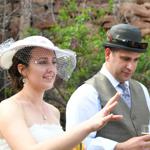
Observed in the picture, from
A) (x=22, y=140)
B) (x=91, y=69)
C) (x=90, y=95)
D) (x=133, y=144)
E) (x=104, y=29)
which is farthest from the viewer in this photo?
(x=104, y=29)

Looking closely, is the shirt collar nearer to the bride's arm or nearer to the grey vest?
the grey vest

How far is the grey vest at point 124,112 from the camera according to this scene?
3.20m

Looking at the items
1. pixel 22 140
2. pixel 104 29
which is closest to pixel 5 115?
pixel 22 140

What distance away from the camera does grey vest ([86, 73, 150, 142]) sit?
320cm

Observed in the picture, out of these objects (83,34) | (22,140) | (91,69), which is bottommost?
(91,69)

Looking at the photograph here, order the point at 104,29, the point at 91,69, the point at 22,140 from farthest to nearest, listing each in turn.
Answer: the point at 104,29
the point at 91,69
the point at 22,140

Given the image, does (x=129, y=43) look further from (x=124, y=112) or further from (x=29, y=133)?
(x=29, y=133)

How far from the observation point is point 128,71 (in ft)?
10.8

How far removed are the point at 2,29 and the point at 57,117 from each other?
13.4ft

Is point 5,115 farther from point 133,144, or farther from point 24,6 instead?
point 24,6

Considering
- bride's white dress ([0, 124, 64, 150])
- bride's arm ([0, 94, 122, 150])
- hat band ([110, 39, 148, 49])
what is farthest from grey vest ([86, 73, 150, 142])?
bride's arm ([0, 94, 122, 150])

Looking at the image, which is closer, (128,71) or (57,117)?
(57,117)

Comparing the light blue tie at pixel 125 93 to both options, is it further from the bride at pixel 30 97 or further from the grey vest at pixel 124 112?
the bride at pixel 30 97

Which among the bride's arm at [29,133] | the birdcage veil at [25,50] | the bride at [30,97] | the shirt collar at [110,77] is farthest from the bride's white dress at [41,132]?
the shirt collar at [110,77]
